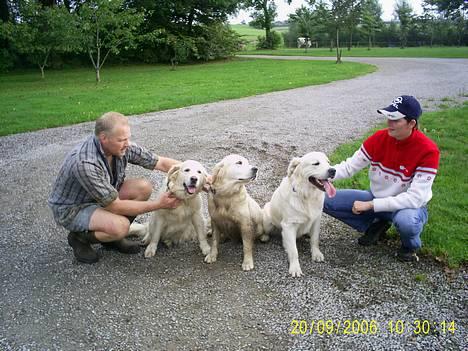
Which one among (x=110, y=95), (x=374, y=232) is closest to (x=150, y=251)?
(x=374, y=232)

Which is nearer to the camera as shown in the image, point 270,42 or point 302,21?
point 270,42

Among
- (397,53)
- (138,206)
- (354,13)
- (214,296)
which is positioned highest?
Result: (354,13)

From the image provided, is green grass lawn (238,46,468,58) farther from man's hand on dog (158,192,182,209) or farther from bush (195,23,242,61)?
man's hand on dog (158,192,182,209)

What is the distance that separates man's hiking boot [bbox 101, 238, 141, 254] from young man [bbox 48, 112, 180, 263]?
105 mm

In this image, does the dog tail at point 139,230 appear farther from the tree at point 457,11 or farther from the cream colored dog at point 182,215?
the tree at point 457,11

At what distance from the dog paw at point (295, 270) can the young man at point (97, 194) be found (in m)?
1.41

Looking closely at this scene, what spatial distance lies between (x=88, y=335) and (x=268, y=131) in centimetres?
732

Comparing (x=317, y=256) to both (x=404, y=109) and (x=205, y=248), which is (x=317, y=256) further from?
(x=404, y=109)

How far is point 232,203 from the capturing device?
424cm

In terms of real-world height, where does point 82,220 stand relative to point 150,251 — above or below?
above

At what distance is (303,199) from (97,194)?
209 centimetres

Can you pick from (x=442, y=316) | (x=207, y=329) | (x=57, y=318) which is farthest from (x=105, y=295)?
(x=442, y=316)

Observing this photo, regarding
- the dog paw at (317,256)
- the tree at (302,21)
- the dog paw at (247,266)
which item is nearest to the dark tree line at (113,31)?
the dog paw at (247,266)

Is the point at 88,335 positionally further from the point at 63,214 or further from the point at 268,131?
the point at 268,131
